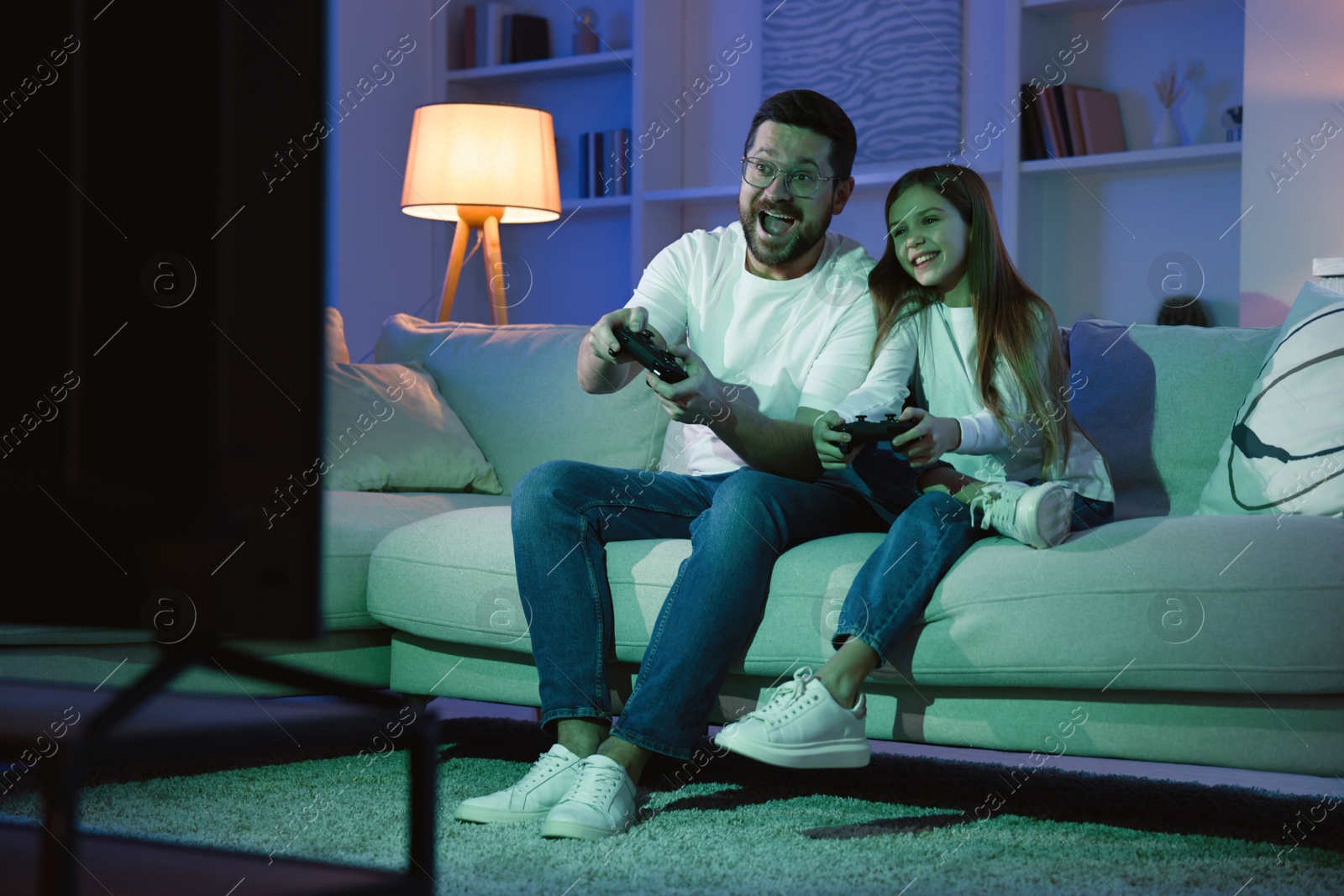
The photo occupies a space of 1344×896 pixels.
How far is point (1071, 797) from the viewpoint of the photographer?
1.91 meters

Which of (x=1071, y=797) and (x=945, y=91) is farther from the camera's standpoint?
(x=945, y=91)

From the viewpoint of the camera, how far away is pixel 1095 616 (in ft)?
4.97

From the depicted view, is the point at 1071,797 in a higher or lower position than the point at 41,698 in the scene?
lower

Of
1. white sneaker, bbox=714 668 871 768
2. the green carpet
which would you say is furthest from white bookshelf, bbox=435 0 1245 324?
white sneaker, bbox=714 668 871 768

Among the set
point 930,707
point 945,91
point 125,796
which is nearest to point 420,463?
point 125,796

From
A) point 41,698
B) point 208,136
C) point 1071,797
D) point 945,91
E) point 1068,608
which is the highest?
point 945,91

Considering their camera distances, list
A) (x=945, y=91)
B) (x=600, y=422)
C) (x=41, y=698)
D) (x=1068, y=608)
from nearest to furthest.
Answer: (x=41, y=698), (x=1068, y=608), (x=600, y=422), (x=945, y=91)

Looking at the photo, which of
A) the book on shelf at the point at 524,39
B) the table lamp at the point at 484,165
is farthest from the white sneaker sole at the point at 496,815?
the book on shelf at the point at 524,39

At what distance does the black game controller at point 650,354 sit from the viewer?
1753mm

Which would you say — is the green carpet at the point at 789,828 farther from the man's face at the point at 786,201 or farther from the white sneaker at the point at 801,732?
the man's face at the point at 786,201

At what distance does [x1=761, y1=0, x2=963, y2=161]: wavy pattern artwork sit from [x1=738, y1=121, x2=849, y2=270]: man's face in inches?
88.8

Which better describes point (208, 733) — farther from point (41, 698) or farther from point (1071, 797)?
point (1071, 797)

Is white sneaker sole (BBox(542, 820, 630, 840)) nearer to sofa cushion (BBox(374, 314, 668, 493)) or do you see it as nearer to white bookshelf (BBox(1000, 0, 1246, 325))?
sofa cushion (BBox(374, 314, 668, 493))

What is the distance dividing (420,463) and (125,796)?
2.92ft
